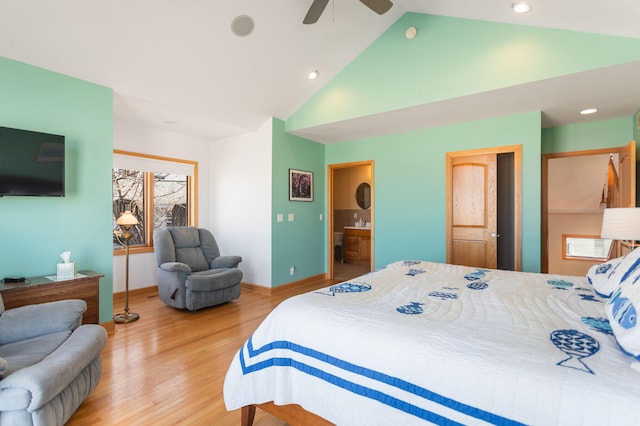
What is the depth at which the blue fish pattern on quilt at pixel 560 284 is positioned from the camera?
204cm

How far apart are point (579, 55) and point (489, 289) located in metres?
2.30

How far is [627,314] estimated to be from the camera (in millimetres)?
1140

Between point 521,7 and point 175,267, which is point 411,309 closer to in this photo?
point 521,7

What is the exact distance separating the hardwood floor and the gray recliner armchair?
167 mm

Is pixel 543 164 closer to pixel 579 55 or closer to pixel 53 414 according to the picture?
pixel 579 55

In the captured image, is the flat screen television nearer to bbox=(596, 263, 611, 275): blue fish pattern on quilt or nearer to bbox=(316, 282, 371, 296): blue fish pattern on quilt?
bbox=(316, 282, 371, 296): blue fish pattern on quilt

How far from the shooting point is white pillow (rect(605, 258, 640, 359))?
3.33ft

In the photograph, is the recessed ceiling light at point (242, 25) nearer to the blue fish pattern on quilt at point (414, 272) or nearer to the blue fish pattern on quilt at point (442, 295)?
the blue fish pattern on quilt at point (414, 272)

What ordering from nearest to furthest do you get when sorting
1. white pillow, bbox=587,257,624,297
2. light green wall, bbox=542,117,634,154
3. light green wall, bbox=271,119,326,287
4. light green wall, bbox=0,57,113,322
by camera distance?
1. white pillow, bbox=587,257,624,297
2. light green wall, bbox=0,57,113,322
3. light green wall, bbox=542,117,634,154
4. light green wall, bbox=271,119,326,287

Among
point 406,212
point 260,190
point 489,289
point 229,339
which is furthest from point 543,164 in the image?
point 229,339

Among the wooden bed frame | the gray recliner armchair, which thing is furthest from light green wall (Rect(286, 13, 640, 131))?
the wooden bed frame

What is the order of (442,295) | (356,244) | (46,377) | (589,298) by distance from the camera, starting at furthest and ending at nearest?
(356,244)
(442,295)
(589,298)
(46,377)

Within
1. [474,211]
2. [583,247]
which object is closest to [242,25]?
[474,211]

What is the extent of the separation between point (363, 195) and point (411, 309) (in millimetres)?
6374
